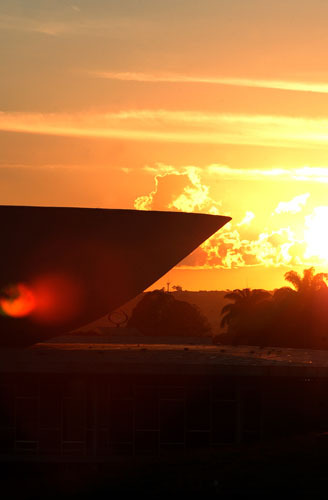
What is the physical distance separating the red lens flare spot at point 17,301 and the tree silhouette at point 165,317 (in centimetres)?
7303

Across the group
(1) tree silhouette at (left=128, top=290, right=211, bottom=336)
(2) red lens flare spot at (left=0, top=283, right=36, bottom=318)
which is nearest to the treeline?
(1) tree silhouette at (left=128, top=290, right=211, bottom=336)

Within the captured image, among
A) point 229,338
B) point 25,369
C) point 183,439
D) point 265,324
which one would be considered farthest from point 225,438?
point 229,338

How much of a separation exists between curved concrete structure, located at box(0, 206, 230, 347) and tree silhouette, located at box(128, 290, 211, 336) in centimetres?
7248

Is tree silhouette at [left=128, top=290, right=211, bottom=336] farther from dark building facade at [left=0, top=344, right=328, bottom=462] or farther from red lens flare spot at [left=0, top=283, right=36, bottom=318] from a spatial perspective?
red lens flare spot at [left=0, top=283, right=36, bottom=318]

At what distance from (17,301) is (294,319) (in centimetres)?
4449

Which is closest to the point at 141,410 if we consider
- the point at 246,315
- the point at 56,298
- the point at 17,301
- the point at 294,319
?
the point at 56,298

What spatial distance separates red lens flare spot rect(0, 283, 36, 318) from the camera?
113ft

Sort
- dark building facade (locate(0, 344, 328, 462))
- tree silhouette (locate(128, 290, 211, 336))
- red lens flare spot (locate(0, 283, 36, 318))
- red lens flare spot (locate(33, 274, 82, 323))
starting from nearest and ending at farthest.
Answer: red lens flare spot (locate(0, 283, 36, 318)), red lens flare spot (locate(33, 274, 82, 323)), dark building facade (locate(0, 344, 328, 462)), tree silhouette (locate(128, 290, 211, 336))

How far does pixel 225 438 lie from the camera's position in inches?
1373

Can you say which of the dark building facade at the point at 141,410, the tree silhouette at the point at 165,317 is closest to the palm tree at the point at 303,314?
the tree silhouette at the point at 165,317

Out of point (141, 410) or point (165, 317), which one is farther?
point (165, 317)

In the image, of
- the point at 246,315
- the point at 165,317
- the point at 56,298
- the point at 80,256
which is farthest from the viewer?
the point at 165,317

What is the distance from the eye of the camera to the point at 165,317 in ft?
370

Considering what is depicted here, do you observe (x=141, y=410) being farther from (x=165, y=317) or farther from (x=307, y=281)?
(x=165, y=317)
